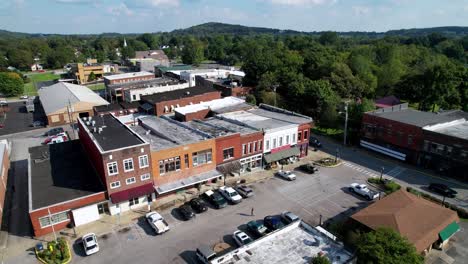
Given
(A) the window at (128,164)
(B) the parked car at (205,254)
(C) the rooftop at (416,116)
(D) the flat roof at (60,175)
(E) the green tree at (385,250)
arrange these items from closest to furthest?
(E) the green tree at (385,250)
(B) the parked car at (205,254)
(D) the flat roof at (60,175)
(A) the window at (128,164)
(C) the rooftop at (416,116)

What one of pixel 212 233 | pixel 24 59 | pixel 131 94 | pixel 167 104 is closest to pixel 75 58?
pixel 24 59

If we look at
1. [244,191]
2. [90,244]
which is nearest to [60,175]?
[90,244]

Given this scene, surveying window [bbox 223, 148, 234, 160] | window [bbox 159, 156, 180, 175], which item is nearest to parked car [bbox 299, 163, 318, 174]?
window [bbox 223, 148, 234, 160]

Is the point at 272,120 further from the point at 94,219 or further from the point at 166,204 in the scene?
the point at 94,219

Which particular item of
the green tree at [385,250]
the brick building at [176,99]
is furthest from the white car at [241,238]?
the brick building at [176,99]

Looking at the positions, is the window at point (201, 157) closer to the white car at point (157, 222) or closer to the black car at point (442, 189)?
the white car at point (157, 222)

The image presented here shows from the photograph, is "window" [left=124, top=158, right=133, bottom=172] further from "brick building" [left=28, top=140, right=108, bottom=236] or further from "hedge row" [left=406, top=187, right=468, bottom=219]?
"hedge row" [left=406, top=187, right=468, bottom=219]
